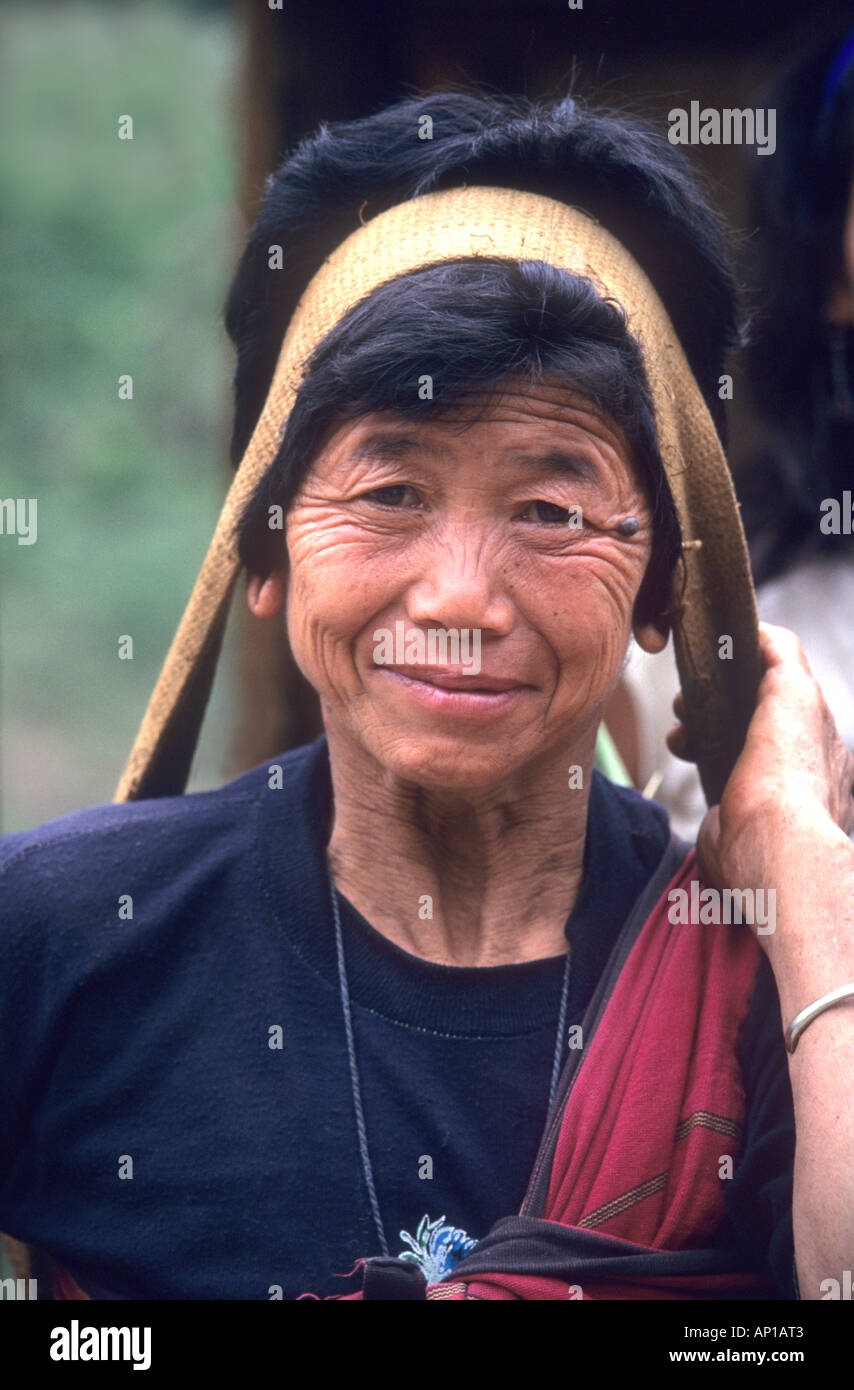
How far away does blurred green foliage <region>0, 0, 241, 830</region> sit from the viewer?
545cm

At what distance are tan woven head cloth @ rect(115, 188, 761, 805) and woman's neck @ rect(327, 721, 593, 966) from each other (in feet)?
0.96

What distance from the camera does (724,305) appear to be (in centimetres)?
220

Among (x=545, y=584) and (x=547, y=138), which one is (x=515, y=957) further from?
(x=547, y=138)

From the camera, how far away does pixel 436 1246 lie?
1918 millimetres

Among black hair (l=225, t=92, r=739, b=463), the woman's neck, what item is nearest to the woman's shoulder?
the woman's neck

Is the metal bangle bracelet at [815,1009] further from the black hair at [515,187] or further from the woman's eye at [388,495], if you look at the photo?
the woman's eye at [388,495]

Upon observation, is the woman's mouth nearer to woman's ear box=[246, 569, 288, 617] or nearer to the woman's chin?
the woman's chin

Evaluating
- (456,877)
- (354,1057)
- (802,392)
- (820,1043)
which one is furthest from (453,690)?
(802,392)

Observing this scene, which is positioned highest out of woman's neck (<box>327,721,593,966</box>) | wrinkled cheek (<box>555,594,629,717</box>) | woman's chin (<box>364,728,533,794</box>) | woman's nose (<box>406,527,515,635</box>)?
woman's nose (<box>406,527,515,635</box>)

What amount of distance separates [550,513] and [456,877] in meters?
0.58

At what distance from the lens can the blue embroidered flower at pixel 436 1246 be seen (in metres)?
1.91

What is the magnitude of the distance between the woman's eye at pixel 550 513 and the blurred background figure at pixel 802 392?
135 cm

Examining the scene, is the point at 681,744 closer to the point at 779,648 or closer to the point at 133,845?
the point at 779,648

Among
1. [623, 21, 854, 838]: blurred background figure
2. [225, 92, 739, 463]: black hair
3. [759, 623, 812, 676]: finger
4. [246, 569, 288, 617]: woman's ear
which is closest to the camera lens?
[225, 92, 739, 463]: black hair
